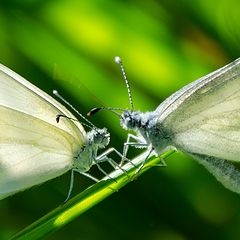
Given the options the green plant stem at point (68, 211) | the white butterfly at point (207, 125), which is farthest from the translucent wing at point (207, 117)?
the green plant stem at point (68, 211)

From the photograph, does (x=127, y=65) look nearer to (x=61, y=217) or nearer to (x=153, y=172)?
(x=153, y=172)

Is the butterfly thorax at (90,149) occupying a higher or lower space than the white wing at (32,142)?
lower

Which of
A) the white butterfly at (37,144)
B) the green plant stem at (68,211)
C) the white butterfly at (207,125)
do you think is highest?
the white butterfly at (37,144)

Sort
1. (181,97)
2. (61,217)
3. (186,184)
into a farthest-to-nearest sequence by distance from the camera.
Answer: (186,184) < (181,97) < (61,217)

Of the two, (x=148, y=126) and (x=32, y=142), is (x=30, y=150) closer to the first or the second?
(x=32, y=142)

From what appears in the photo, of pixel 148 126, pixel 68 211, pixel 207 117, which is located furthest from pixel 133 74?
pixel 68 211

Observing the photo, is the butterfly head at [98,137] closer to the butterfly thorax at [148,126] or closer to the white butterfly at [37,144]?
the white butterfly at [37,144]

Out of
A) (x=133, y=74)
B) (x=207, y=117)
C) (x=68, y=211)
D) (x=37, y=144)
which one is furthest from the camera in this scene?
(x=133, y=74)

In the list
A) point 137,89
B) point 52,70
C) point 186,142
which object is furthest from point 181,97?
point 52,70
